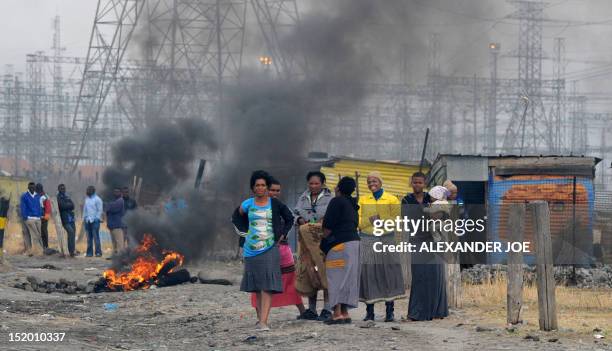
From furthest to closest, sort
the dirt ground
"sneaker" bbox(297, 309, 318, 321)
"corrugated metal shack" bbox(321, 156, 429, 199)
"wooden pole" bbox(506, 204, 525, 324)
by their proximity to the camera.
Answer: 1. "corrugated metal shack" bbox(321, 156, 429, 199)
2. "sneaker" bbox(297, 309, 318, 321)
3. "wooden pole" bbox(506, 204, 525, 324)
4. the dirt ground

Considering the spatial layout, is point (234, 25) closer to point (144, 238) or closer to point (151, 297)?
point (144, 238)

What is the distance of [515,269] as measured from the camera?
1106 cm

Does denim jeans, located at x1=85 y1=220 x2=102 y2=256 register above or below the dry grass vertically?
above

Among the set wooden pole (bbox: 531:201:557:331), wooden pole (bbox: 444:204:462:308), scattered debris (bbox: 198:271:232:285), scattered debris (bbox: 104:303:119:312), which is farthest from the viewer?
scattered debris (bbox: 198:271:232:285)

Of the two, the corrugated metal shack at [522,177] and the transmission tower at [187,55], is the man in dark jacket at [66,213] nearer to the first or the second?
the corrugated metal shack at [522,177]

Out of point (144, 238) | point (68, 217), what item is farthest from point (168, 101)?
point (144, 238)

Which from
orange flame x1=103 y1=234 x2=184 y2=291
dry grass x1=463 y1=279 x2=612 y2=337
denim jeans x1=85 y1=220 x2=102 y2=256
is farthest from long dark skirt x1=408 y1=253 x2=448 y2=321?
denim jeans x1=85 y1=220 x2=102 y2=256

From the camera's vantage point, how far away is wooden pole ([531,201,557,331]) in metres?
10.6

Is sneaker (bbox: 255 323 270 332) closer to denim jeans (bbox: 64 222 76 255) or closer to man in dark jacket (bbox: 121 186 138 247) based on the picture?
man in dark jacket (bbox: 121 186 138 247)

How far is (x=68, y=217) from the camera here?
25.6m

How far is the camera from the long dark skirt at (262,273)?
1136cm

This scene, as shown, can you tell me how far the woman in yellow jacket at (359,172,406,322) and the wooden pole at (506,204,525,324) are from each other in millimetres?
1391

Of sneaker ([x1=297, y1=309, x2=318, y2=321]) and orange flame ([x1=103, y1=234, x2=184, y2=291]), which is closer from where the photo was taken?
sneaker ([x1=297, y1=309, x2=318, y2=321])

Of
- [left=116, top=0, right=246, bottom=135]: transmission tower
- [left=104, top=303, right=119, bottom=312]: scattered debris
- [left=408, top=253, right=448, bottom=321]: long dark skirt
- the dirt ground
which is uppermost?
[left=116, top=0, right=246, bottom=135]: transmission tower
